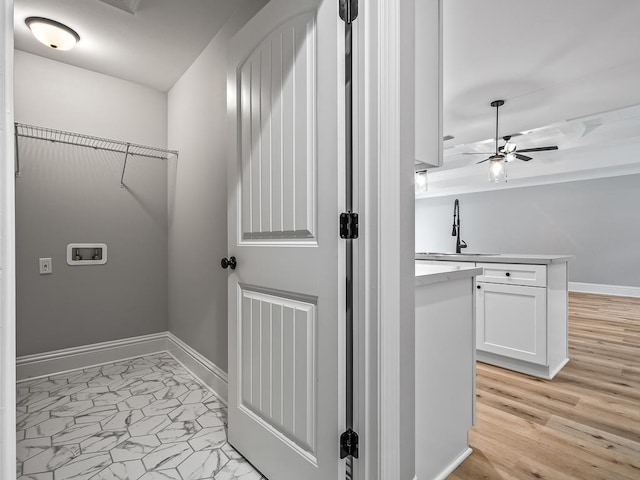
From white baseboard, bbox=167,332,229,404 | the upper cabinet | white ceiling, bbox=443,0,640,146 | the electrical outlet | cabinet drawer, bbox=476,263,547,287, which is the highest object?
white ceiling, bbox=443,0,640,146

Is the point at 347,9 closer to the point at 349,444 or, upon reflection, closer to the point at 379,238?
the point at 379,238

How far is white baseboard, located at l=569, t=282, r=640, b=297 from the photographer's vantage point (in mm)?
5953

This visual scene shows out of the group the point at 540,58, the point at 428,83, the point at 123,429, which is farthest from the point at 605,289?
Result: the point at 123,429

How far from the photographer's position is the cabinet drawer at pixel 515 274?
2.41 metres

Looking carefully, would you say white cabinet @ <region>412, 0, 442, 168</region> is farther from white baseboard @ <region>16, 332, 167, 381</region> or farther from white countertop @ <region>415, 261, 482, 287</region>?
white baseboard @ <region>16, 332, 167, 381</region>

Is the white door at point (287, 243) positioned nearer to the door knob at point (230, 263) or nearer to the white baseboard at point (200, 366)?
the door knob at point (230, 263)

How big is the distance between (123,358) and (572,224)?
26.1ft

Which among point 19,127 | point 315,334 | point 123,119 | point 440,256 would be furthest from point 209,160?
point 440,256

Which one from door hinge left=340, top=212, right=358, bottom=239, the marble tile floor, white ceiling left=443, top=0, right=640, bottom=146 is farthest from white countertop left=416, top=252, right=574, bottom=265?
the marble tile floor

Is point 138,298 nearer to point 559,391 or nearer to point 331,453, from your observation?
point 331,453

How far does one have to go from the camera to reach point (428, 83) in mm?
1314

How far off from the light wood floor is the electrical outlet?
2.98 metres

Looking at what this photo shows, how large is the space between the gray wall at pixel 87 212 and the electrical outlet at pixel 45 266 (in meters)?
0.03

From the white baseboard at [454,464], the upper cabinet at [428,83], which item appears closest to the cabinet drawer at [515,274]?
the white baseboard at [454,464]
